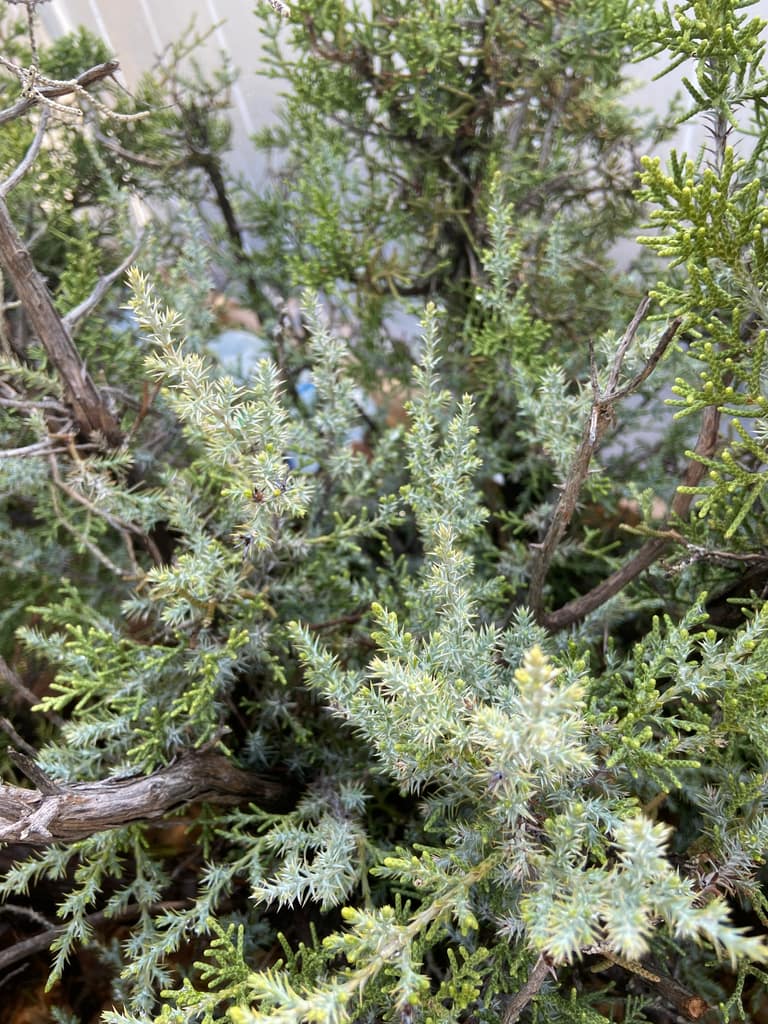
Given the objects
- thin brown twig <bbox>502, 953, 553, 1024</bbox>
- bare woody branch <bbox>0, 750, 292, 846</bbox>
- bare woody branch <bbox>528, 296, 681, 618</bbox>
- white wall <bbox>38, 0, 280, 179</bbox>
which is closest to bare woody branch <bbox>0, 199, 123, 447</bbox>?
bare woody branch <bbox>0, 750, 292, 846</bbox>

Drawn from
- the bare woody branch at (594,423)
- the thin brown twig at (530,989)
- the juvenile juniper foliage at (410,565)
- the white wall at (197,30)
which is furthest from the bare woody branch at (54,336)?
the white wall at (197,30)

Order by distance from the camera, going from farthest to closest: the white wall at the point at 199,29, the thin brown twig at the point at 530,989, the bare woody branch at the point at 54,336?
the white wall at the point at 199,29
the bare woody branch at the point at 54,336
the thin brown twig at the point at 530,989

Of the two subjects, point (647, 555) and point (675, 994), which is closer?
point (675, 994)

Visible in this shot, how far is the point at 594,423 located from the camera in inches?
22.9

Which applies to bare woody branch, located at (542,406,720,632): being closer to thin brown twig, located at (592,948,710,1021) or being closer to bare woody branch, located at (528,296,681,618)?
bare woody branch, located at (528,296,681,618)

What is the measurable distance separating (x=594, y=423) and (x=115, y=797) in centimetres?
44

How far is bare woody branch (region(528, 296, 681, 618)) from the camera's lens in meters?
0.57

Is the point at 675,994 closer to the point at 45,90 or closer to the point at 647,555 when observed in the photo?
the point at 647,555

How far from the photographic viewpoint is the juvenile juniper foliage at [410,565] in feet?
1.72

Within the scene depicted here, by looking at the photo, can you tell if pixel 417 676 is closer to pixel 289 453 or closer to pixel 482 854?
pixel 482 854

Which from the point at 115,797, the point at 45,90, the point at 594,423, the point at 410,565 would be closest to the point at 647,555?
the point at 594,423

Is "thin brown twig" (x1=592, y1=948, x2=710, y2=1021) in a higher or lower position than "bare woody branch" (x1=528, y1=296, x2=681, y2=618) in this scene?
lower

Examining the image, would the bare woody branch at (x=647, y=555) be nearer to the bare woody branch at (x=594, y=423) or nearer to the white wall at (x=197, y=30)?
the bare woody branch at (x=594, y=423)

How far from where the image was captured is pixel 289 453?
2.69 feet
